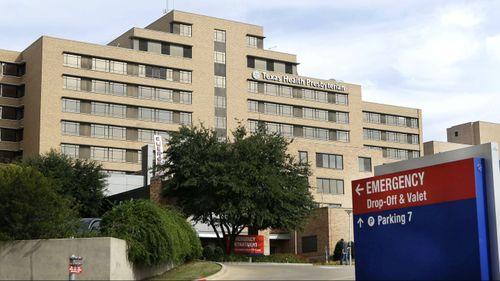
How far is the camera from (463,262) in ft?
74.2

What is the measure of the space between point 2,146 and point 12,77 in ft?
30.1

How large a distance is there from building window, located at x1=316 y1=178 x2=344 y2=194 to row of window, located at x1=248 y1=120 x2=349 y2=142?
26.1m

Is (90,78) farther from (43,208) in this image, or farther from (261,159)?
(43,208)

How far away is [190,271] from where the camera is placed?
106 ft

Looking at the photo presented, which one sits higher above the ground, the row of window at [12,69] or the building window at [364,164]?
the row of window at [12,69]

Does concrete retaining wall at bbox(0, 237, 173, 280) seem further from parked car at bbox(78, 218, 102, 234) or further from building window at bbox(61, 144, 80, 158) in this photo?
building window at bbox(61, 144, 80, 158)

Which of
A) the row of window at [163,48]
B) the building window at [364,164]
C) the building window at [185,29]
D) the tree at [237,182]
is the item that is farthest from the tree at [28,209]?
the building window at [185,29]

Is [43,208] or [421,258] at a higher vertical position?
[43,208]

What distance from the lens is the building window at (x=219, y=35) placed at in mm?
111188

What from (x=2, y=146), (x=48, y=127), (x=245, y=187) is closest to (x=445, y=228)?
(x=245, y=187)

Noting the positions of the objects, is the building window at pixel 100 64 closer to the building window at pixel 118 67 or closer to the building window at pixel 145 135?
the building window at pixel 118 67

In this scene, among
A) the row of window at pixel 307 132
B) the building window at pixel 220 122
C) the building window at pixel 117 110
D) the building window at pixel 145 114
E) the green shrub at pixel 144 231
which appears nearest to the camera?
the green shrub at pixel 144 231

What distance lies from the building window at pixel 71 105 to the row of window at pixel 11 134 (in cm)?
778

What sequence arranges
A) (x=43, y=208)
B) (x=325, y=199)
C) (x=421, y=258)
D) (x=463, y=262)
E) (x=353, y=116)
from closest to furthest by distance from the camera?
(x=463, y=262)
(x=421, y=258)
(x=43, y=208)
(x=325, y=199)
(x=353, y=116)
